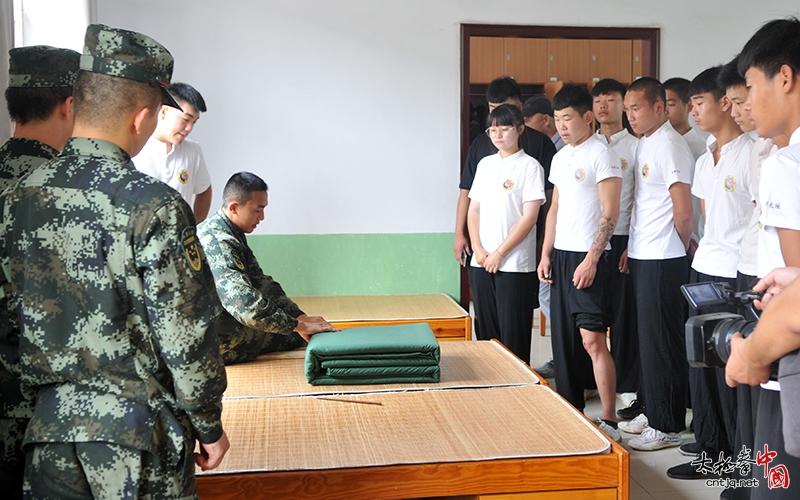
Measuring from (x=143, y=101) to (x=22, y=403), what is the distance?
2.16 feet

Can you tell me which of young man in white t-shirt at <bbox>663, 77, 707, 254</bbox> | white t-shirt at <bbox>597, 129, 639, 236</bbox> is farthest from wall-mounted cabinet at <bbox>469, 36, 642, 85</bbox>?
white t-shirt at <bbox>597, 129, 639, 236</bbox>

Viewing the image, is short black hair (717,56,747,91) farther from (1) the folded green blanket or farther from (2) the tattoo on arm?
(1) the folded green blanket

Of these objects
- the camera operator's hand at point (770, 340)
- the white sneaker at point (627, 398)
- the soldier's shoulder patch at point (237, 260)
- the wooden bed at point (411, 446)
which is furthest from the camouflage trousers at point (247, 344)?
the white sneaker at point (627, 398)

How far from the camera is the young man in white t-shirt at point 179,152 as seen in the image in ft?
10.5

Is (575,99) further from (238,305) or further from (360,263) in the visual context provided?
(360,263)

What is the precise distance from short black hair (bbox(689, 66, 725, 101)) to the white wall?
1.94 meters

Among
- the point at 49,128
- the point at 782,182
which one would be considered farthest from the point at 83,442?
the point at 782,182

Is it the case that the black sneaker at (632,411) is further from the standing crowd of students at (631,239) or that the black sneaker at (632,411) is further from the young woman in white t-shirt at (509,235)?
the young woman in white t-shirt at (509,235)

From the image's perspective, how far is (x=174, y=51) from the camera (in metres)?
4.23

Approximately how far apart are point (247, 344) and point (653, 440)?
1.71 meters

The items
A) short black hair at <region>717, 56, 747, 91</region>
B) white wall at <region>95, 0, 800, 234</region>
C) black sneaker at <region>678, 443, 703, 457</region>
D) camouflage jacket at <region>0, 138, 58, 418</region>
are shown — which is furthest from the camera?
white wall at <region>95, 0, 800, 234</region>

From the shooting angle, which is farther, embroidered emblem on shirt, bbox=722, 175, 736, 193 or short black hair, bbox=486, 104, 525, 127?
short black hair, bbox=486, 104, 525, 127

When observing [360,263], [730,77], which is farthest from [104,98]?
[360,263]

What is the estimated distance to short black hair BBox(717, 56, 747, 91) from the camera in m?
2.42
